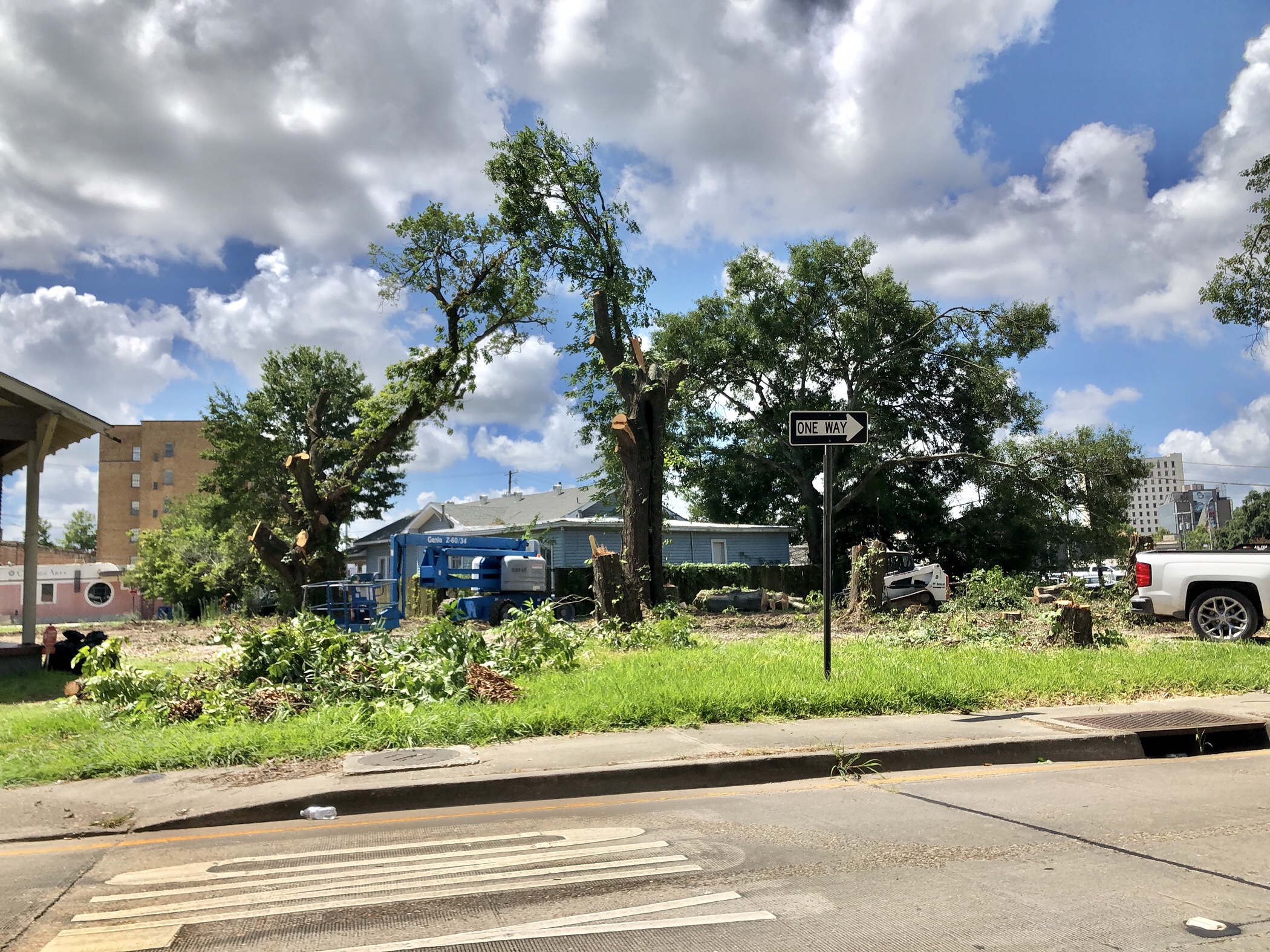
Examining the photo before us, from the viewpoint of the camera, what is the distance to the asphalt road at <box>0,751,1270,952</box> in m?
3.80

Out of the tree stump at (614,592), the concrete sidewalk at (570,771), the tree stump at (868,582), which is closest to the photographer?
the concrete sidewalk at (570,771)

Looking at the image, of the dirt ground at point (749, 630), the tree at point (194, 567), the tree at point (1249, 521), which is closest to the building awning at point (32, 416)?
the dirt ground at point (749, 630)

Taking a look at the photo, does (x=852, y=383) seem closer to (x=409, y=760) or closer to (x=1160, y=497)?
(x=409, y=760)

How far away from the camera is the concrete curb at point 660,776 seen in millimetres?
5898

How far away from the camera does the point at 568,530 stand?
3894 centimetres

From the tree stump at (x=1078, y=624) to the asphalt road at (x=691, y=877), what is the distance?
790cm

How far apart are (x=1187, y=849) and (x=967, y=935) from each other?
1.97m

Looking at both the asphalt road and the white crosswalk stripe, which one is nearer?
the asphalt road

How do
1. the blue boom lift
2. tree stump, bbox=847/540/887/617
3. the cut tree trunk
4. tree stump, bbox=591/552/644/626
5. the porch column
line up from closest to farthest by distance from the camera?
the porch column < tree stump, bbox=591/552/644/626 < tree stump, bbox=847/540/887/617 < the cut tree trunk < the blue boom lift

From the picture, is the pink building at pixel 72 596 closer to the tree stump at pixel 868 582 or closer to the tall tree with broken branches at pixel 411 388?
the tall tree with broken branches at pixel 411 388

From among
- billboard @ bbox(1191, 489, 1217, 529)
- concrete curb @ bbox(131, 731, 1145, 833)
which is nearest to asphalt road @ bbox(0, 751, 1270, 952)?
concrete curb @ bbox(131, 731, 1145, 833)

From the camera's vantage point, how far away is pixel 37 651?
1365 cm

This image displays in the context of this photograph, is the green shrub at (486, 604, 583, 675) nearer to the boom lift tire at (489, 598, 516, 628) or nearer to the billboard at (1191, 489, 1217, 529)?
the boom lift tire at (489, 598, 516, 628)

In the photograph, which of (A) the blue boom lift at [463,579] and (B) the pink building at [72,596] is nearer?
(A) the blue boom lift at [463,579]
